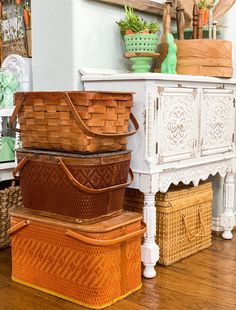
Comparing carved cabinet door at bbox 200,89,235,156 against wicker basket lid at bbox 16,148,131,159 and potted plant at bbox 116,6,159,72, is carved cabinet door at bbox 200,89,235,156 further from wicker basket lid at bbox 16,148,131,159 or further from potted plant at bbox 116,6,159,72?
wicker basket lid at bbox 16,148,131,159

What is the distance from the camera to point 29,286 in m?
2.07

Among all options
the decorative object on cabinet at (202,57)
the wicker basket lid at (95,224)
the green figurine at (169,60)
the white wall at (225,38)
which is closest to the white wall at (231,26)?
the white wall at (225,38)

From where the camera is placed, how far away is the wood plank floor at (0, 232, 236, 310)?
1.89 meters

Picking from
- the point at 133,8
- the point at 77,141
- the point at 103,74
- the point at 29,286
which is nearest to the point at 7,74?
the point at 103,74

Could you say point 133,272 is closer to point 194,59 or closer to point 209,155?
point 209,155

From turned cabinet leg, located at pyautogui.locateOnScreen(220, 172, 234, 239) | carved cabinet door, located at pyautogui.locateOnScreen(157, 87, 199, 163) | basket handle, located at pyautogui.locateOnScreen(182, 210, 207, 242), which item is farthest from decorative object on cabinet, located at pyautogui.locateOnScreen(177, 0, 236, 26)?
basket handle, located at pyautogui.locateOnScreen(182, 210, 207, 242)

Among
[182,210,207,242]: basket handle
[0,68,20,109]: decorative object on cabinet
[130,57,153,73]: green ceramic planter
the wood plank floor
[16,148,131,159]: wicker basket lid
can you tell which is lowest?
the wood plank floor

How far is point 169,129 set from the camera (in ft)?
7.23

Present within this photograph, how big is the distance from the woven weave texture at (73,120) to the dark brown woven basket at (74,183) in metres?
0.04

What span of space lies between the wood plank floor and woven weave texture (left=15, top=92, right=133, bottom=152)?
24.0 inches

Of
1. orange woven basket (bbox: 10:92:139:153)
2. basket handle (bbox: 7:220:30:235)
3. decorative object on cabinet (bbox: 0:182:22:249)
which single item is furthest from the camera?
decorative object on cabinet (bbox: 0:182:22:249)

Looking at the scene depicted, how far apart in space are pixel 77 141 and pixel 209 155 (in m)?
0.92

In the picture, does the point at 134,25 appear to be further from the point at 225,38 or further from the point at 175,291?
the point at 175,291

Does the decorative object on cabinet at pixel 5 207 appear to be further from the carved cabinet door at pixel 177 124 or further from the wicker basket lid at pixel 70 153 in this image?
the carved cabinet door at pixel 177 124
